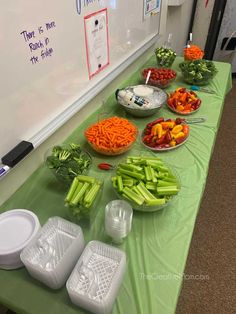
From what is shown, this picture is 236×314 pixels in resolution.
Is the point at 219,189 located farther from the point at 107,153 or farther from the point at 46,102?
the point at 46,102

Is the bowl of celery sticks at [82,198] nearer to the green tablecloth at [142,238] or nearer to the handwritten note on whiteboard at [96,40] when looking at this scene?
the green tablecloth at [142,238]

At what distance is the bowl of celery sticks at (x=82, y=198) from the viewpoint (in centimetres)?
67

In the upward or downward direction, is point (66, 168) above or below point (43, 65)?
below

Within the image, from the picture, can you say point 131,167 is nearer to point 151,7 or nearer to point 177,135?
point 177,135

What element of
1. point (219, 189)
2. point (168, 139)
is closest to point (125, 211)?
point (168, 139)

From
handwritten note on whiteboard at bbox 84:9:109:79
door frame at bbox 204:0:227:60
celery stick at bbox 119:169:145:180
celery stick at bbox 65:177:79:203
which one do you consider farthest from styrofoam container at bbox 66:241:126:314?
door frame at bbox 204:0:227:60

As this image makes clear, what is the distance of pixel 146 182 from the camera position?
76 centimetres

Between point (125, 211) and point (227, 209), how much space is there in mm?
1142

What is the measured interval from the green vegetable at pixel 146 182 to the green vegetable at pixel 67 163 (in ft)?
0.38

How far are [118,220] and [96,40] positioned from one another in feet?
2.54

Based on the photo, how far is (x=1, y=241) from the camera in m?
0.62

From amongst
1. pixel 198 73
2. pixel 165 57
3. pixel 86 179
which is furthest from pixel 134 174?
pixel 165 57

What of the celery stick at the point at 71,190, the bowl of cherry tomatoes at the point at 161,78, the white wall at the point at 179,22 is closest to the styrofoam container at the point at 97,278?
the celery stick at the point at 71,190

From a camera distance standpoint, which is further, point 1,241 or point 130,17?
point 130,17
